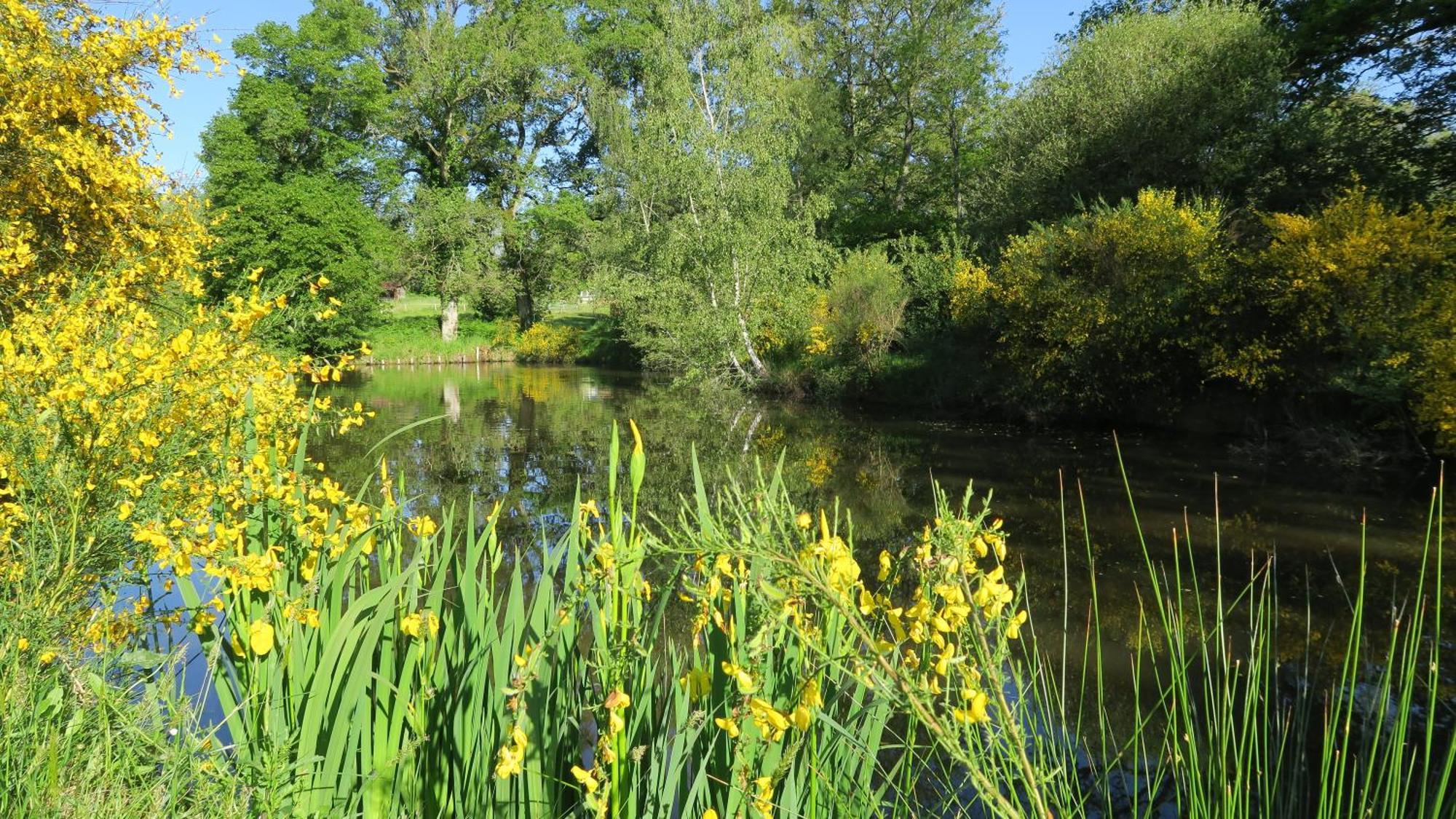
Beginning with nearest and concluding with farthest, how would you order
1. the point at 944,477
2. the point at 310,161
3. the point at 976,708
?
the point at 976,708 < the point at 944,477 < the point at 310,161

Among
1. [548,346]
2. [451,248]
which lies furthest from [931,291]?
[451,248]

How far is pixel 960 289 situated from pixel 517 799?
1837 centimetres

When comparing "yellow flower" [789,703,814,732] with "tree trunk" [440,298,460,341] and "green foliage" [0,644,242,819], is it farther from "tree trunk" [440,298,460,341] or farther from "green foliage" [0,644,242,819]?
"tree trunk" [440,298,460,341]

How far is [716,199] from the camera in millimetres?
23500

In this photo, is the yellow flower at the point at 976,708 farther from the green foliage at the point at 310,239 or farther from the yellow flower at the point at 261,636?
the green foliage at the point at 310,239

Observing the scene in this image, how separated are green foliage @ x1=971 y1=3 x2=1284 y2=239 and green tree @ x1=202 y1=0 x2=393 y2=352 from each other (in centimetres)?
2232

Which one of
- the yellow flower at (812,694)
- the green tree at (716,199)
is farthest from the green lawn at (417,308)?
the yellow flower at (812,694)

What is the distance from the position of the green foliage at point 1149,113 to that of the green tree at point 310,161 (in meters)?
22.3

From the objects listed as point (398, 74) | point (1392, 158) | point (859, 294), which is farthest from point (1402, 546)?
point (398, 74)

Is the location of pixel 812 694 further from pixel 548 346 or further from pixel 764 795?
pixel 548 346

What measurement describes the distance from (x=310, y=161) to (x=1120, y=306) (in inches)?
1341

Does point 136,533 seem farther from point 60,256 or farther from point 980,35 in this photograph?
Answer: point 980,35

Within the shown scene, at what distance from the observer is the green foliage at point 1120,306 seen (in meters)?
14.7

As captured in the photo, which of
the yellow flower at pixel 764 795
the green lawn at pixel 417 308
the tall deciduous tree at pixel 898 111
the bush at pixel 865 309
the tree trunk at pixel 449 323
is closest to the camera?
the yellow flower at pixel 764 795
